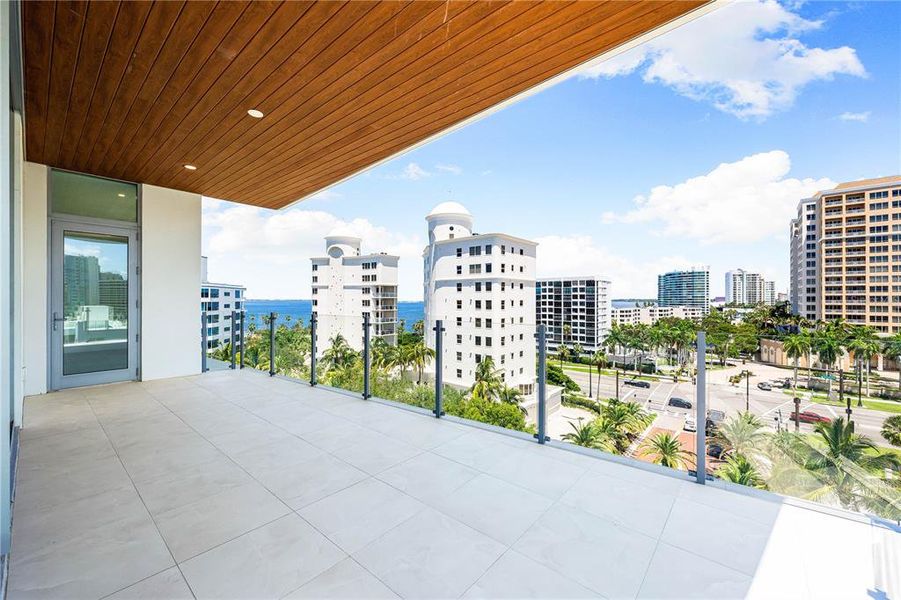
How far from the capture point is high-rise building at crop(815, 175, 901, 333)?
25016 mm

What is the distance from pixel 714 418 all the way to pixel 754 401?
28 cm

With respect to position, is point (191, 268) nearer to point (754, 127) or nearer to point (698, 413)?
point (698, 413)

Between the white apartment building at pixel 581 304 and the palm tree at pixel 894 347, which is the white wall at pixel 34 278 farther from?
the white apartment building at pixel 581 304

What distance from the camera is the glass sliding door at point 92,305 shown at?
4.91 meters

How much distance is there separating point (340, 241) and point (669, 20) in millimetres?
39386

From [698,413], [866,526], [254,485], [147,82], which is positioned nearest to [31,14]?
[147,82]

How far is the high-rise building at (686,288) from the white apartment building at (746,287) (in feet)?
24.2

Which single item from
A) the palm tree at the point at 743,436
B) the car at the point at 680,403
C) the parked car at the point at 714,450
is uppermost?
the car at the point at 680,403

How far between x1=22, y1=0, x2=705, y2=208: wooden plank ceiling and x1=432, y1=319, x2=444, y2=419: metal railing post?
2.26 metres

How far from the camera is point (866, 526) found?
74.9 inches

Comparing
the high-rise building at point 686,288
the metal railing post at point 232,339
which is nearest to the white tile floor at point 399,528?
the metal railing post at point 232,339

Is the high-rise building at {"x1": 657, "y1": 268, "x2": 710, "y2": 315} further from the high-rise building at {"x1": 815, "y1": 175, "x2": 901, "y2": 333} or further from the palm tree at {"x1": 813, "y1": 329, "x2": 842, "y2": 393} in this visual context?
the palm tree at {"x1": 813, "y1": 329, "x2": 842, "y2": 393}

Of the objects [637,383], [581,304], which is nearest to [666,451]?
[637,383]

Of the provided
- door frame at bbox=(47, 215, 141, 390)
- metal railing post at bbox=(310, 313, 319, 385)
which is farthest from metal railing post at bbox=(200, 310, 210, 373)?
metal railing post at bbox=(310, 313, 319, 385)
